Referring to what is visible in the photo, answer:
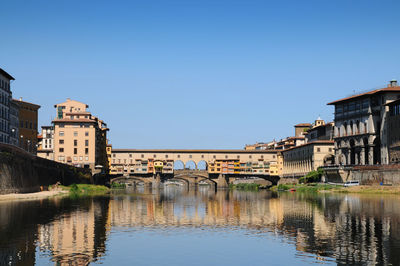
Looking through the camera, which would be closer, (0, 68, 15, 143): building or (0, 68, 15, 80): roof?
(0, 68, 15, 80): roof

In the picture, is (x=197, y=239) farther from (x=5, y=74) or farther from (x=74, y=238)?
(x=5, y=74)

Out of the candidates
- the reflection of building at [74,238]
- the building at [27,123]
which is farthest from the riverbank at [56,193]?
the reflection of building at [74,238]

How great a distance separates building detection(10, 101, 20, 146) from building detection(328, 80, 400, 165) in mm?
81887

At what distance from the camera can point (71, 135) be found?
164375mm

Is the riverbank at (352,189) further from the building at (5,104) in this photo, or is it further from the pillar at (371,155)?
the building at (5,104)

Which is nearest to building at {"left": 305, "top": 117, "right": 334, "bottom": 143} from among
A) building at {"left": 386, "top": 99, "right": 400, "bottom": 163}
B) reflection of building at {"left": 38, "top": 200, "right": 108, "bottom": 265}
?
building at {"left": 386, "top": 99, "right": 400, "bottom": 163}

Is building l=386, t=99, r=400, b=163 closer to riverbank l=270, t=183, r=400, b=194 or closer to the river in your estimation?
riverbank l=270, t=183, r=400, b=194

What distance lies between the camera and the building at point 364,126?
409 ft

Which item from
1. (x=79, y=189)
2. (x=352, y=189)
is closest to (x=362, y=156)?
(x=352, y=189)

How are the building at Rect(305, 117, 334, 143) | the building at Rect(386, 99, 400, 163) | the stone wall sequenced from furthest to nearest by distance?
the building at Rect(305, 117, 334, 143) → the building at Rect(386, 99, 400, 163) → the stone wall

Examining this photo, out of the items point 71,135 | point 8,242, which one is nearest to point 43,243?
point 8,242

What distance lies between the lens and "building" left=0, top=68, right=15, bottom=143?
11581cm

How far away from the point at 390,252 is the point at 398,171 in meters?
81.8

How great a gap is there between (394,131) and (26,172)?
3053 inches
